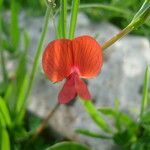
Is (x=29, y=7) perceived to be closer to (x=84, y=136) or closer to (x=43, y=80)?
(x=43, y=80)

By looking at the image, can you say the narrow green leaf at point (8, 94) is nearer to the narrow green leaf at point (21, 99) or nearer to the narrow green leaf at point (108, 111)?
the narrow green leaf at point (21, 99)

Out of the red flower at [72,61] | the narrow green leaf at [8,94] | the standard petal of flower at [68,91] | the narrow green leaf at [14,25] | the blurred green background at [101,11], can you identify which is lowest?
the blurred green background at [101,11]

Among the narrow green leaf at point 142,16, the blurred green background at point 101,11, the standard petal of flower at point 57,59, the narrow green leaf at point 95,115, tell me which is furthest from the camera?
the blurred green background at point 101,11

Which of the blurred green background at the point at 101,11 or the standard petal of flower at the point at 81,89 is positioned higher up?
the standard petal of flower at the point at 81,89

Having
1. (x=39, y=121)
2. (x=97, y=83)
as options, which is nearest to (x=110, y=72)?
(x=97, y=83)

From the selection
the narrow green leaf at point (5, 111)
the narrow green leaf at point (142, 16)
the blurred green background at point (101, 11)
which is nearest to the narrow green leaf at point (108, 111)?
the narrow green leaf at point (5, 111)

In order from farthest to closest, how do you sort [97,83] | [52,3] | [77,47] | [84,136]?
[97,83], [84,136], [52,3], [77,47]

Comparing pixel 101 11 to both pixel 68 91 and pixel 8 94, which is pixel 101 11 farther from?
pixel 68 91
